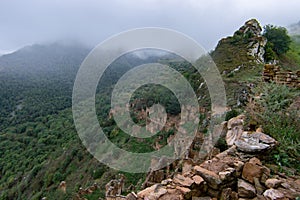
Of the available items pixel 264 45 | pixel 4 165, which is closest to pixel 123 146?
pixel 264 45

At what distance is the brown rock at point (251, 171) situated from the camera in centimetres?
275

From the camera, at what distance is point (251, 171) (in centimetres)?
279

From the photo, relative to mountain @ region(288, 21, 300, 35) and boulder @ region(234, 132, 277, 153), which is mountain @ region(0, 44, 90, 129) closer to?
mountain @ region(288, 21, 300, 35)

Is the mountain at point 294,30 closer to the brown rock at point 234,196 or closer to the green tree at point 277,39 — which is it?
the green tree at point 277,39

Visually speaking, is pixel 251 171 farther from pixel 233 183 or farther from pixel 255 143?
pixel 255 143

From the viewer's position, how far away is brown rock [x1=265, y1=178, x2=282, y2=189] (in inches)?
99.2

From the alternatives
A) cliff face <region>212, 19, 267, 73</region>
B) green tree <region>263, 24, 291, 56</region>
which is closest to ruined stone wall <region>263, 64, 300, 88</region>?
cliff face <region>212, 19, 267, 73</region>

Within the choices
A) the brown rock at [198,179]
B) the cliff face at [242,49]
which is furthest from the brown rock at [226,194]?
the cliff face at [242,49]

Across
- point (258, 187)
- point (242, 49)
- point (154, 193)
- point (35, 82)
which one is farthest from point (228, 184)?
point (35, 82)

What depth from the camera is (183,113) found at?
54.4ft

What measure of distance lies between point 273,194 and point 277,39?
20479 mm

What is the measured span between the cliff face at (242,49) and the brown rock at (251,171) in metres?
15.8

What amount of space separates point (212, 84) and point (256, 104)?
922cm

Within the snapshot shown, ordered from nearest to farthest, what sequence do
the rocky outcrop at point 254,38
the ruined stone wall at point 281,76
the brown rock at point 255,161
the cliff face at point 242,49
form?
the brown rock at point 255,161 → the ruined stone wall at point 281,76 → the cliff face at point 242,49 → the rocky outcrop at point 254,38
